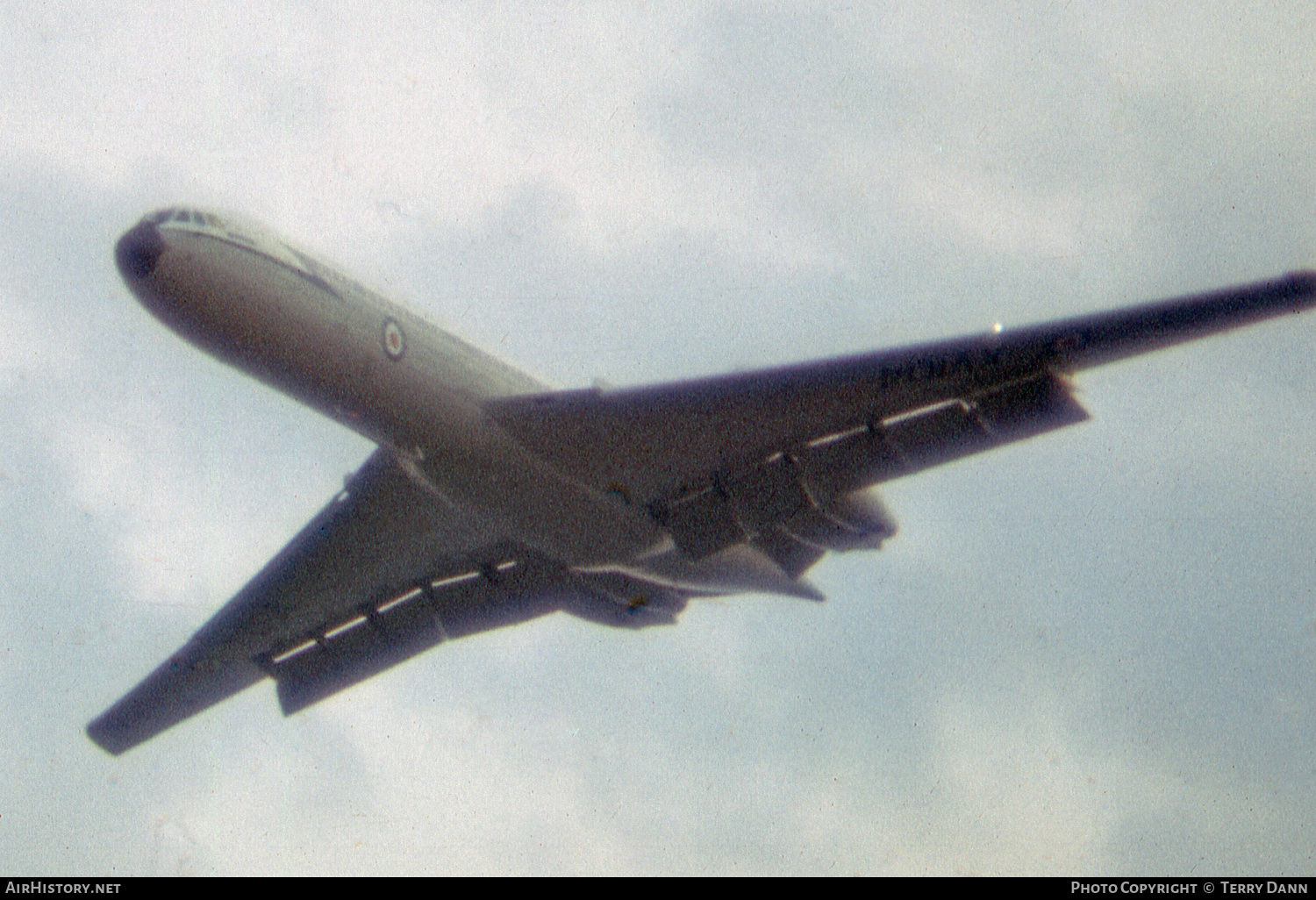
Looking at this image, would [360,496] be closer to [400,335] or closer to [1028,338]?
[400,335]

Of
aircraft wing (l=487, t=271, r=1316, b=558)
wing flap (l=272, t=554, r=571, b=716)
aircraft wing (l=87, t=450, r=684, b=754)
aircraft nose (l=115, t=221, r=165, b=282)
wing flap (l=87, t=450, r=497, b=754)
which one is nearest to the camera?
aircraft nose (l=115, t=221, r=165, b=282)

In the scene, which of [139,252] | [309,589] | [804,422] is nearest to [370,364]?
[139,252]

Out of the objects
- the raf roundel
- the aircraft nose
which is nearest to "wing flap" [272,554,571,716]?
the raf roundel

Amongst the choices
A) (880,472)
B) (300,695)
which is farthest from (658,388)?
(300,695)

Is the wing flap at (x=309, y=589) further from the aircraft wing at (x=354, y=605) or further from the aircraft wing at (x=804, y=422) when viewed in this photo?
the aircraft wing at (x=804, y=422)

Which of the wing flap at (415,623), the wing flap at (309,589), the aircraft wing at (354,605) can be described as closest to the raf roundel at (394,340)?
the wing flap at (309,589)

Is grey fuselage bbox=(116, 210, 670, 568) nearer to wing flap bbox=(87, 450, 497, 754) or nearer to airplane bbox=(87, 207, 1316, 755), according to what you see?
airplane bbox=(87, 207, 1316, 755)
